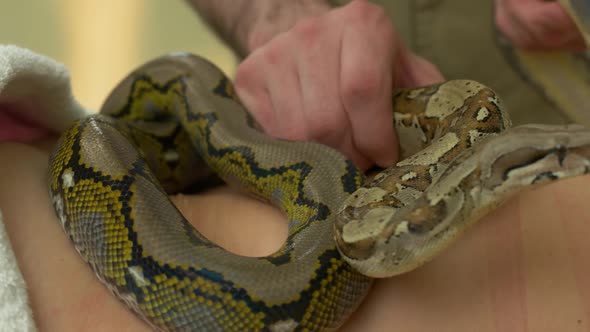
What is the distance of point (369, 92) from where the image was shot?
3.87 feet

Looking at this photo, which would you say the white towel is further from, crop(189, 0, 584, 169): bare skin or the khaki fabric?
the khaki fabric

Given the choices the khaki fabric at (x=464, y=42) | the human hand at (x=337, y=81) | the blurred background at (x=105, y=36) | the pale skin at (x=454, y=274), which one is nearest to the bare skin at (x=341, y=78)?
the human hand at (x=337, y=81)

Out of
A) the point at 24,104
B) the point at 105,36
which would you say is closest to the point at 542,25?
the point at 24,104

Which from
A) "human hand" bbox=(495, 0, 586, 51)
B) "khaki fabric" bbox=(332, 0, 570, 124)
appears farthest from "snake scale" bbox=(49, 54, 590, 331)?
"khaki fabric" bbox=(332, 0, 570, 124)

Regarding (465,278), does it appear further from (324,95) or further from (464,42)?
(464,42)

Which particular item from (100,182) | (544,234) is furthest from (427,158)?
(100,182)

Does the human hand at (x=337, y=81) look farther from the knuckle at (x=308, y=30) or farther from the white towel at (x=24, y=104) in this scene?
the white towel at (x=24, y=104)

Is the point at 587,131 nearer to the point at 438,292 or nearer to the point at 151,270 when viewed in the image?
the point at 438,292

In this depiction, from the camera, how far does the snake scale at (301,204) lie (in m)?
0.83

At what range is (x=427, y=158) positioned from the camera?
3.36 ft

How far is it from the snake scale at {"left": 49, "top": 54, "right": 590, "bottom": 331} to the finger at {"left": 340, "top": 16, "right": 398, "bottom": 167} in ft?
0.19

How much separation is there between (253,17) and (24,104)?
0.91m

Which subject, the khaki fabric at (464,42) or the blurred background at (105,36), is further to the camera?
the blurred background at (105,36)

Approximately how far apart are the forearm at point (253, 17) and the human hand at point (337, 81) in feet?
1.32
